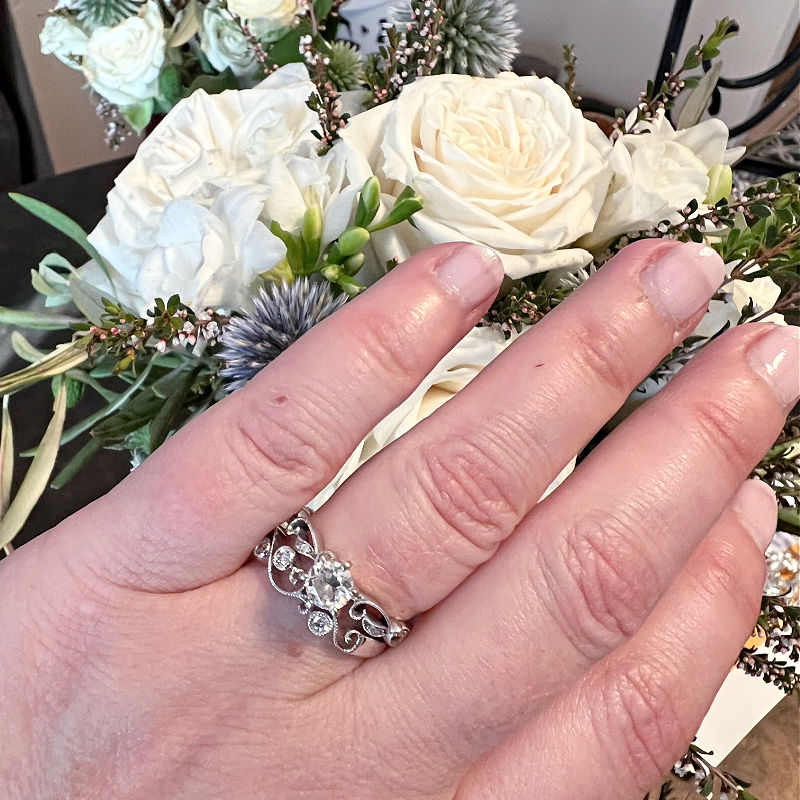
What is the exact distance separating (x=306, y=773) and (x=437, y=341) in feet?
0.76

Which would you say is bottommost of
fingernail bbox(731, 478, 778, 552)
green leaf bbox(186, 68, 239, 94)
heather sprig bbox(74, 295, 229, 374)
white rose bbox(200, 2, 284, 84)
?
fingernail bbox(731, 478, 778, 552)

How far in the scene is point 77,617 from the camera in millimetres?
388

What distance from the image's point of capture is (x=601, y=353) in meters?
0.39

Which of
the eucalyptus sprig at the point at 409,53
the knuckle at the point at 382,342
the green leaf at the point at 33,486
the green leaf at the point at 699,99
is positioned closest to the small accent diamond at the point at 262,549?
the knuckle at the point at 382,342

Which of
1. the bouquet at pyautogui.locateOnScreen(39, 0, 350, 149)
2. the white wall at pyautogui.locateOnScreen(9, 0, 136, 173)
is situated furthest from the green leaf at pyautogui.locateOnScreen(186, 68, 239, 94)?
the white wall at pyautogui.locateOnScreen(9, 0, 136, 173)

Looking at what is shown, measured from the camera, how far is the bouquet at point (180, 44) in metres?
0.65

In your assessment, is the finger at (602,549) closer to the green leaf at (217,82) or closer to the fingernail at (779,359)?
the fingernail at (779,359)

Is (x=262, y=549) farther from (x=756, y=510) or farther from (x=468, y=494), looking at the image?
(x=756, y=510)

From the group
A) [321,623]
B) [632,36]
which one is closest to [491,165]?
[321,623]

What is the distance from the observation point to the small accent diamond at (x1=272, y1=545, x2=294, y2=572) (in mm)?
372

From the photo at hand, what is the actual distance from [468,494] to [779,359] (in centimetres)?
19

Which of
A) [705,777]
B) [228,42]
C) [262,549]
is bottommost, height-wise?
[705,777]

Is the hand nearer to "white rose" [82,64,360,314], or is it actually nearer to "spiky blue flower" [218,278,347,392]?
"spiky blue flower" [218,278,347,392]

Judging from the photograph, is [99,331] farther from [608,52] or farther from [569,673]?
[608,52]
